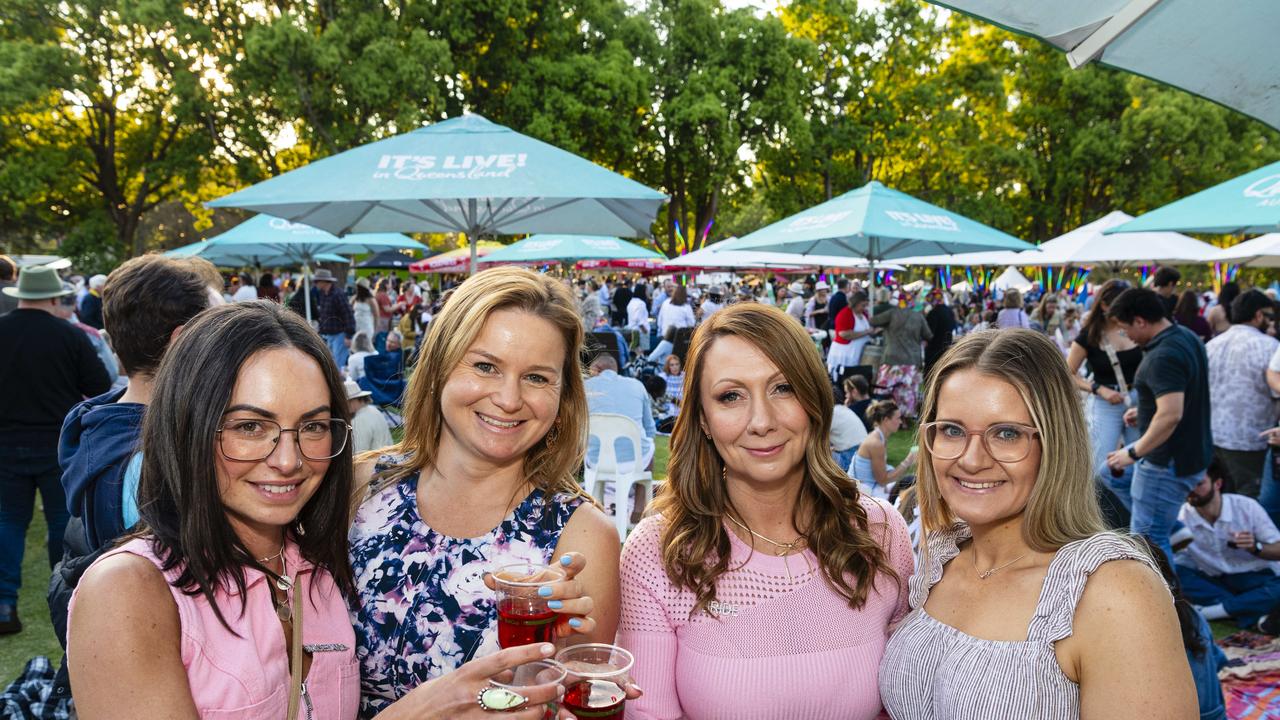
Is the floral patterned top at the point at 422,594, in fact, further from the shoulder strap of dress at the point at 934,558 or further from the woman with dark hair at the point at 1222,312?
the woman with dark hair at the point at 1222,312

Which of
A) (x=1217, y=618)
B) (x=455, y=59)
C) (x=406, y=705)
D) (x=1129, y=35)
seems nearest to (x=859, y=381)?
(x=1217, y=618)

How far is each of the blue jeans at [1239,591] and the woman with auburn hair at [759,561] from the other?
172 inches

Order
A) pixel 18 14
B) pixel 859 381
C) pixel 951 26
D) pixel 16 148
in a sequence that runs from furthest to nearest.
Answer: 1. pixel 951 26
2. pixel 16 148
3. pixel 18 14
4. pixel 859 381

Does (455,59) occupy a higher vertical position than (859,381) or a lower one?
higher

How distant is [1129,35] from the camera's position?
2.17m

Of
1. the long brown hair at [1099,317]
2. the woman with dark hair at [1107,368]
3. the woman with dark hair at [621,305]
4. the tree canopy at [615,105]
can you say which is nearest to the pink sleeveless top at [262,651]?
the woman with dark hair at [1107,368]

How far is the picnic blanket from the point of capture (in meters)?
4.18

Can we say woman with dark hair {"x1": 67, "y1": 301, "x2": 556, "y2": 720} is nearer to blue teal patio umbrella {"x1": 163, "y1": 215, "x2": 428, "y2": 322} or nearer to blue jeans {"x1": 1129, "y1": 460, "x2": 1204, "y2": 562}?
blue jeans {"x1": 1129, "y1": 460, "x2": 1204, "y2": 562}

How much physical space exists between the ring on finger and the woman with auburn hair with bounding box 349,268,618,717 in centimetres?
33

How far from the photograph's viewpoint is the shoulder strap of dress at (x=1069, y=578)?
1.71m

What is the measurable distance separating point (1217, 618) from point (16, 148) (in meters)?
27.0

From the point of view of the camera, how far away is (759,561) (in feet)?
7.00

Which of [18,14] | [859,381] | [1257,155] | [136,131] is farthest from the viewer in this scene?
[1257,155]

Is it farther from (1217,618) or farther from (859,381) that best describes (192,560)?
(859,381)
